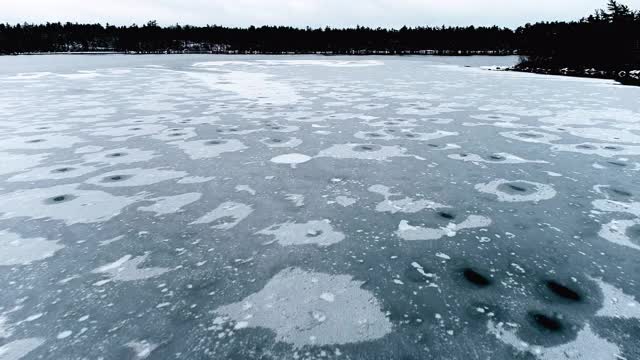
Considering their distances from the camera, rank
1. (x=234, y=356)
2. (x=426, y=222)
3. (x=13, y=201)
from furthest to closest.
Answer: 1. (x=13, y=201)
2. (x=426, y=222)
3. (x=234, y=356)

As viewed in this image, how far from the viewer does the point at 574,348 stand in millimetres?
2320

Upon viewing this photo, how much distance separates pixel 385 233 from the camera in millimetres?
3811

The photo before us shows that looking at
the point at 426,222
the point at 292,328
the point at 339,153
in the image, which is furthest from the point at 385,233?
the point at 339,153

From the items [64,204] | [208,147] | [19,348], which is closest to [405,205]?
[19,348]

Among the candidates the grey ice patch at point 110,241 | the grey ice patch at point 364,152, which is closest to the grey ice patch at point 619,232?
the grey ice patch at point 364,152

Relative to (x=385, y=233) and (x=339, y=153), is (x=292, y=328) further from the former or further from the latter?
(x=339, y=153)

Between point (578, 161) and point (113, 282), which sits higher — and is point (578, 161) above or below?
above

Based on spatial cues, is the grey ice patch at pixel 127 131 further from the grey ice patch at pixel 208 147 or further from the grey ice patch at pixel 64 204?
the grey ice patch at pixel 64 204

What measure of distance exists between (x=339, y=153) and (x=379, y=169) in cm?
109

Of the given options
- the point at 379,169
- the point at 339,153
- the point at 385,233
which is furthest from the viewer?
the point at 339,153

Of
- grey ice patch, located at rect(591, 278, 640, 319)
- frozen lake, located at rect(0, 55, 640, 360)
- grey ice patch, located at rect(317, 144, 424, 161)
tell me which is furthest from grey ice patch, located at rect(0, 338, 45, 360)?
grey ice patch, located at rect(317, 144, 424, 161)

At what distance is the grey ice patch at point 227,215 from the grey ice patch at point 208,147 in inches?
89.9

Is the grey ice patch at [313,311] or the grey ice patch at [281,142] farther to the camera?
the grey ice patch at [281,142]

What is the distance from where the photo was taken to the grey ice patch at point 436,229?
12.3 feet
